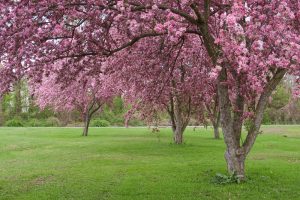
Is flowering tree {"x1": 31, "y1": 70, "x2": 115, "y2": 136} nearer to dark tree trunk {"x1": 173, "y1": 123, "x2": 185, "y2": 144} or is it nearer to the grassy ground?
dark tree trunk {"x1": 173, "y1": 123, "x2": 185, "y2": 144}

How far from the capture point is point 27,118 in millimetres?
59219

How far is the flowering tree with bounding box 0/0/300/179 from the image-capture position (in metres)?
7.21

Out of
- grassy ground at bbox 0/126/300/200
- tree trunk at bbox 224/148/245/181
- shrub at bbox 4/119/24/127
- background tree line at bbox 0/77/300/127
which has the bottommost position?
grassy ground at bbox 0/126/300/200

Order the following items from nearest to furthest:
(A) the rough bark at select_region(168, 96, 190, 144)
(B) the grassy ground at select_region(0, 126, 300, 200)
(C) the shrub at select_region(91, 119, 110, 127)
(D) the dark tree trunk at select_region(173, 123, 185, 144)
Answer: (B) the grassy ground at select_region(0, 126, 300, 200), (A) the rough bark at select_region(168, 96, 190, 144), (D) the dark tree trunk at select_region(173, 123, 185, 144), (C) the shrub at select_region(91, 119, 110, 127)

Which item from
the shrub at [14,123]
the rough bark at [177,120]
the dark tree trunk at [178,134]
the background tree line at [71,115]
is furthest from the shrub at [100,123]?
the dark tree trunk at [178,134]

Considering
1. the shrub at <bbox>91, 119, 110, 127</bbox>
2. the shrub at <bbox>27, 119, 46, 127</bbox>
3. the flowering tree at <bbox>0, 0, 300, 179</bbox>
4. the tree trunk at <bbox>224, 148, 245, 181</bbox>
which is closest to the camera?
the flowering tree at <bbox>0, 0, 300, 179</bbox>

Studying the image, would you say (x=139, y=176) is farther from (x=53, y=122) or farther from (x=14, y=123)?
(x=14, y=123)

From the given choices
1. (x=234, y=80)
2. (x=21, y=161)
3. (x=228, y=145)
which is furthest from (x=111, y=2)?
(x=21, y=161)

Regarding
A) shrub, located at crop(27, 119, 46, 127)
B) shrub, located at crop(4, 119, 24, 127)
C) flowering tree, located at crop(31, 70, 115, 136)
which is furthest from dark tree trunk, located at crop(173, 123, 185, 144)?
shrub, located at crop(4, 119, 24, 127)

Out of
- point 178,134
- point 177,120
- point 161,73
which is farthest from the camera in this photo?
point 178,134

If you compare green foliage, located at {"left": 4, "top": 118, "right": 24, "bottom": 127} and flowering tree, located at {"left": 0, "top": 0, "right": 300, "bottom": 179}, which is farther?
green foliage, located at {"left": 4, "top": 118, "right": 24, "bottom": 127}

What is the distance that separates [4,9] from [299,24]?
561 cm

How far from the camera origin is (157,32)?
820 cm

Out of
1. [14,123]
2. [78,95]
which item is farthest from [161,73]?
[14,123]
